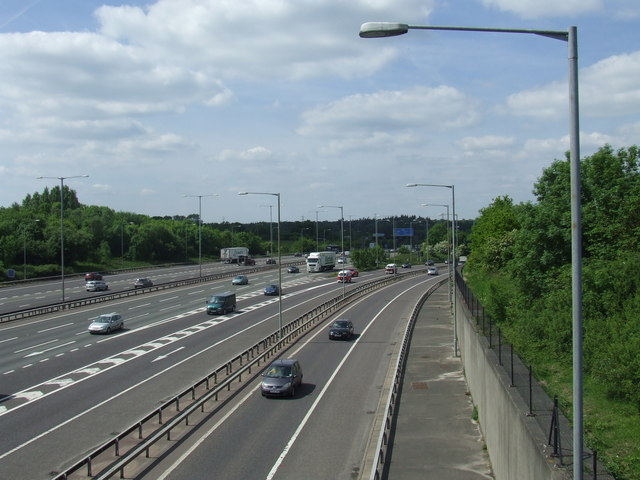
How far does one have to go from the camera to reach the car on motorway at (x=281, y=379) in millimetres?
26828

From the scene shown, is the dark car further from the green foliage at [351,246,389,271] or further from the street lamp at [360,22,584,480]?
the green foliage at [351,246,389,271]

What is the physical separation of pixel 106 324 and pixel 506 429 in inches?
1419

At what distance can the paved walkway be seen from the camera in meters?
18.0

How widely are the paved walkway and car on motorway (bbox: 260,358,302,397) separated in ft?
15.3

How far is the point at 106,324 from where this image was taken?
149 feet

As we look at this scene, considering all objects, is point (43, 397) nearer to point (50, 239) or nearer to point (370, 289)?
point (370, 289)

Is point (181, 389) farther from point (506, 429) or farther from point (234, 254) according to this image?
point (234, 254)

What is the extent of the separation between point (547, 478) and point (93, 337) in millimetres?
38774

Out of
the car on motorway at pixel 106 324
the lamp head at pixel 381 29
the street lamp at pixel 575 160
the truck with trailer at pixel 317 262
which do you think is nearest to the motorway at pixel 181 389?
the car on motorway at pixel 106 324

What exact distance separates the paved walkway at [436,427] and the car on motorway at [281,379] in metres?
4.67

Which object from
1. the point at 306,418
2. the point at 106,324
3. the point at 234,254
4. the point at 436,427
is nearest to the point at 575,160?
the point at 436,427

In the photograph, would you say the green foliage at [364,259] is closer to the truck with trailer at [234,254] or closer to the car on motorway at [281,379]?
the truck with trailer at [234,254]

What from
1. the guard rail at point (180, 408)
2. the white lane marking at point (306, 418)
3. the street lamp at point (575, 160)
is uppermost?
the street lamp at point (575, 160)

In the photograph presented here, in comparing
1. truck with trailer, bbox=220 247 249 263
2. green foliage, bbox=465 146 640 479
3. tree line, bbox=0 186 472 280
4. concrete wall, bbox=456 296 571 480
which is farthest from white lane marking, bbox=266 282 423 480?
truck with trailer, bbox=220 247 249 263
